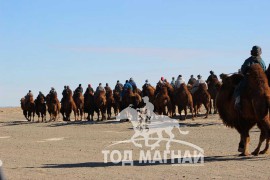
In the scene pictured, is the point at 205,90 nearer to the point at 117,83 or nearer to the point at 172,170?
the point at 117,83

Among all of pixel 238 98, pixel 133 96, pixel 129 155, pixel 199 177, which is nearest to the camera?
pixel 199 177

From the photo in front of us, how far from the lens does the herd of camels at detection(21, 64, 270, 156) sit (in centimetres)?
1213

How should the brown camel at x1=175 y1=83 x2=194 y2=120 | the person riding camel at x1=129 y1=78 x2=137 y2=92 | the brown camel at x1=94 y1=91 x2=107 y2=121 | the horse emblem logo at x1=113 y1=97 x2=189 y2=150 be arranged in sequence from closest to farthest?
the horse emblem logo at x1=113 y1=97 x2=189 y2=150 < the brown camel at x1=175 y1=83 x2=194 y2=120 < the person riding camel at x1=129 y1=78 x2=137 y2=92 < the brown camel at x1=94 y1=91 x2=107 y2=121

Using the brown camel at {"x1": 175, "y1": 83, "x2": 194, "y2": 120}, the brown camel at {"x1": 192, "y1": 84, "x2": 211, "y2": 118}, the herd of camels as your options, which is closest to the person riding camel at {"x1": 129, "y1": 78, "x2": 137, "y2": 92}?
the herd of camels

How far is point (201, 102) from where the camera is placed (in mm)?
32531

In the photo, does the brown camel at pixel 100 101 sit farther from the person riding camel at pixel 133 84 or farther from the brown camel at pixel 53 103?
the brown camel at pixel 53 103

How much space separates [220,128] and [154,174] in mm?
15061

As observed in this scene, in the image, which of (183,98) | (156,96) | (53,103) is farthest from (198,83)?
(53,103)

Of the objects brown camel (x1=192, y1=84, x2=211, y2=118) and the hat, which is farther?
brown camel (x1=192, y1=84, x2=211, y2=118)

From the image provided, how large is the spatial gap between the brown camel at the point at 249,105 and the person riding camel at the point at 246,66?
4.4 inches

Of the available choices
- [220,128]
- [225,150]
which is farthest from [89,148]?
[220,128]

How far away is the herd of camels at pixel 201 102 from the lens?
12133mm

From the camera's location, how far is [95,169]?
11352mm

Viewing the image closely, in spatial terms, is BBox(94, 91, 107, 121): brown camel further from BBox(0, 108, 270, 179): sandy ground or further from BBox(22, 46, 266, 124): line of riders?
BBox(0, 108, 270, 179): sandy ground
